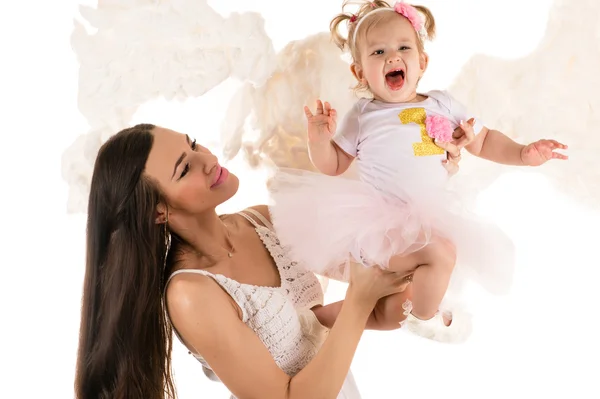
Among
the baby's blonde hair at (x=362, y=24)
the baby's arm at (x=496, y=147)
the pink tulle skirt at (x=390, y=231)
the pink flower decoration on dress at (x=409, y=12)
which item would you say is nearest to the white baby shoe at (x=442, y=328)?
the pink tulle skirt at (x=390, y=231)

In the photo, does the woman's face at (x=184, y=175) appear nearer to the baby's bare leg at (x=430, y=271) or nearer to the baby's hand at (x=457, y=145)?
the baby's bare leg at (x=430, y=271)

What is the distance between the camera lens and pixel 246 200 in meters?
2.53

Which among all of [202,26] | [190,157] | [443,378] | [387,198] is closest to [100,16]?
[202,26]

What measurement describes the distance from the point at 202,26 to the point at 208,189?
1.94 ft

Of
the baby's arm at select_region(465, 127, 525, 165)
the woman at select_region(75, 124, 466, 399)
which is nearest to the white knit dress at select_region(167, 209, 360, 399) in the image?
the woman at select_region(75, 124, 466, 399)

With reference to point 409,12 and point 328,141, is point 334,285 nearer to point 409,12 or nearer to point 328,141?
point 328,141

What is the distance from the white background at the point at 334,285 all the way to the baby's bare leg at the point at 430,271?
592mm

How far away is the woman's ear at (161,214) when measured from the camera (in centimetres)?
191

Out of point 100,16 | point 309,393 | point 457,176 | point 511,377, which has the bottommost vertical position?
point 309,393

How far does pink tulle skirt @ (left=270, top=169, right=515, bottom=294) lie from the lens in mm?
1883

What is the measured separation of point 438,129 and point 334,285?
84 centimetres

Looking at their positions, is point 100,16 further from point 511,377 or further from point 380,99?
point 511,377

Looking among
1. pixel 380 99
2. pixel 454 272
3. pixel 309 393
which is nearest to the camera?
pixel 309 393

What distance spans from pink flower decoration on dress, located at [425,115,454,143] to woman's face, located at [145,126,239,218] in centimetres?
56
